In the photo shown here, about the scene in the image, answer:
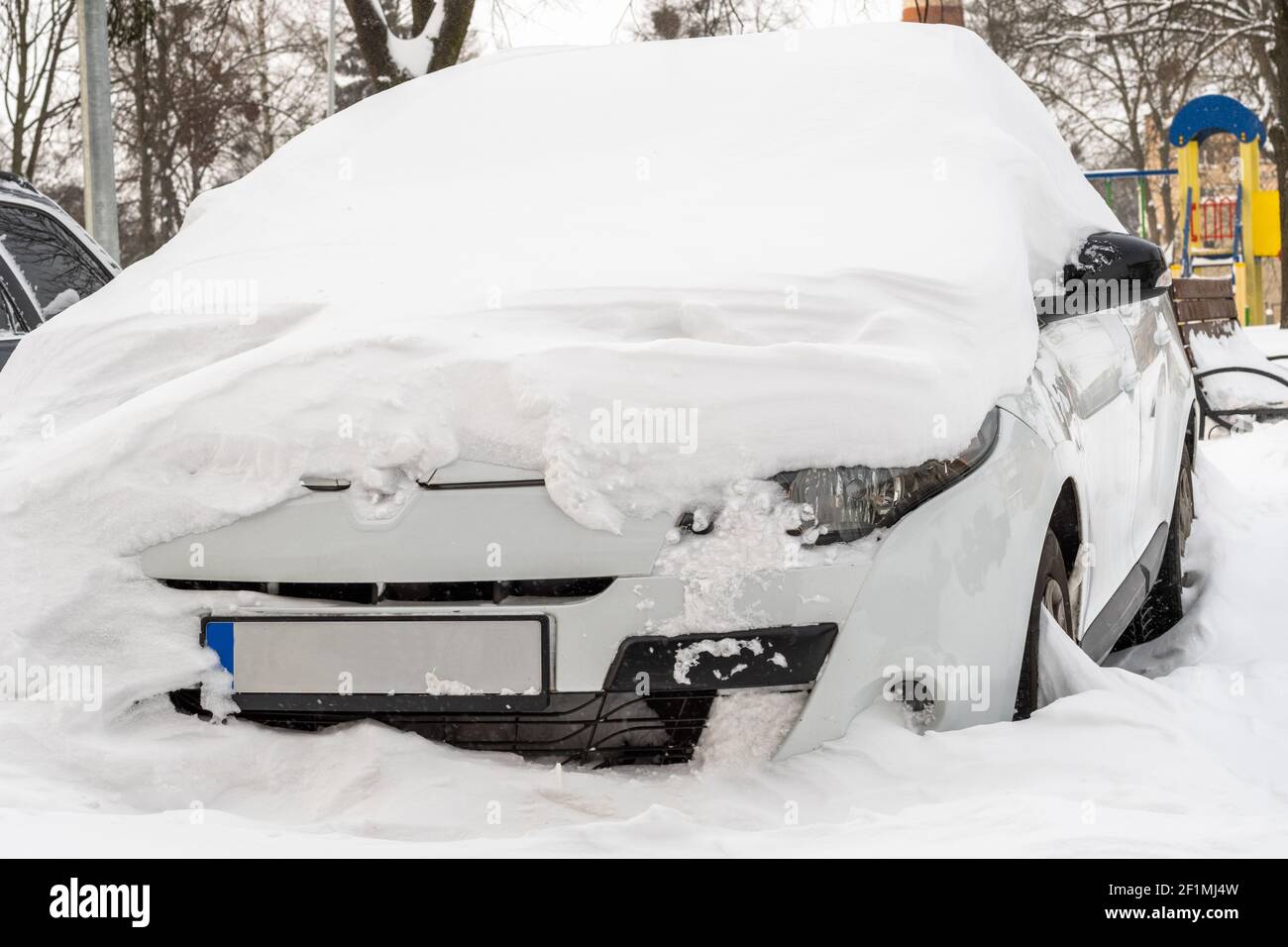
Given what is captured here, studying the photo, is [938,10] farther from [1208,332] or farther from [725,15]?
[1208,332]

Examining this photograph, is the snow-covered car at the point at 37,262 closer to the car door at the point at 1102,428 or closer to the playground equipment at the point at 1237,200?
the car door at the point at 1102,428

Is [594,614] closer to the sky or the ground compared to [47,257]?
closer to the ground

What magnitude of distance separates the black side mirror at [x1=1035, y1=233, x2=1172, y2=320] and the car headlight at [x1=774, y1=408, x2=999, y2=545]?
0.86m

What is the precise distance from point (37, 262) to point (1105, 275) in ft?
12.8

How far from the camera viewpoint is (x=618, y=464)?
2336mm

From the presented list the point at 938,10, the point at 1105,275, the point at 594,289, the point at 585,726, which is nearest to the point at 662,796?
the point at 585,726

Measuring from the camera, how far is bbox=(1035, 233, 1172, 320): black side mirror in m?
3.12

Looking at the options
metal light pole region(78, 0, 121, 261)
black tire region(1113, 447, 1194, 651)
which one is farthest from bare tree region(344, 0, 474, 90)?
black tire region(1113, 447, 1194, 651)

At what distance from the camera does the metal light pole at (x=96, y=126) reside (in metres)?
11.0

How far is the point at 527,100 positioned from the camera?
12.5 ft

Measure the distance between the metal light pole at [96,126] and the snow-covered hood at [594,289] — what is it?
7670 millimetres
